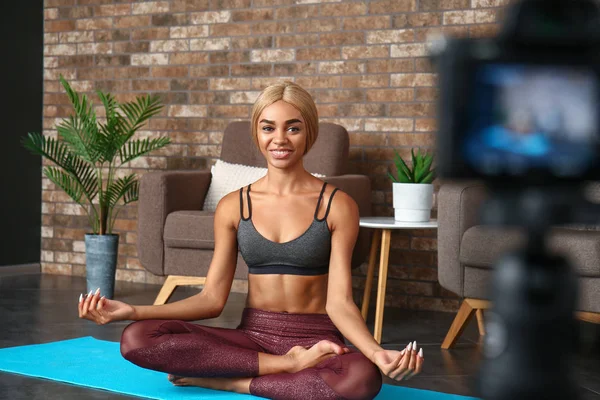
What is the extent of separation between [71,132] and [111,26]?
37.8 inches

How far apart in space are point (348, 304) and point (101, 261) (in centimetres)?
265

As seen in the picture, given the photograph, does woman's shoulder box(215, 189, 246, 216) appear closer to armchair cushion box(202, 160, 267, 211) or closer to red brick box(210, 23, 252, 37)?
armchair cushion box(202, 160, 267, 211)

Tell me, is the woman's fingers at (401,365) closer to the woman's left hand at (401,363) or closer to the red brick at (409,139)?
the woman's left hand at (401,363)

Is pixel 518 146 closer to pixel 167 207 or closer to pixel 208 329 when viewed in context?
pixel 208 329

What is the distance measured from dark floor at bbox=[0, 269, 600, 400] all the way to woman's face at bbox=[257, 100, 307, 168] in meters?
0.81

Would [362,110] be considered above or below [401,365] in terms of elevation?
above

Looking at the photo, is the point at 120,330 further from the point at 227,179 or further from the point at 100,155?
the point at 100,155

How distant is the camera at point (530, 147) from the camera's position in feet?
1.77

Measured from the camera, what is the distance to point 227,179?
14.1 ft

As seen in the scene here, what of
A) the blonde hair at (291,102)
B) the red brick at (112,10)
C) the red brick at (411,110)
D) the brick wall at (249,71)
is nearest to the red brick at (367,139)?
the brick wall at (249,71)

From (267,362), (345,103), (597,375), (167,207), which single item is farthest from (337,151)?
(267,362)

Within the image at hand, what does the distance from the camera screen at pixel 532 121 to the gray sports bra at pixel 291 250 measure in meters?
1.80

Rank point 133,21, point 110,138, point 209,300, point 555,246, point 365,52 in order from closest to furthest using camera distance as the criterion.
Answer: point 209,300 → point 555,246 → point 365,52 → point 110,138 → point 133,21

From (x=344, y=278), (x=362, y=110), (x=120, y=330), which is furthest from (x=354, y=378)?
(x=362, y=110)
